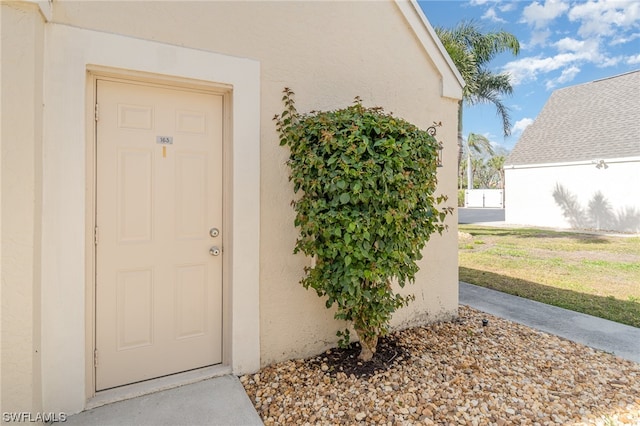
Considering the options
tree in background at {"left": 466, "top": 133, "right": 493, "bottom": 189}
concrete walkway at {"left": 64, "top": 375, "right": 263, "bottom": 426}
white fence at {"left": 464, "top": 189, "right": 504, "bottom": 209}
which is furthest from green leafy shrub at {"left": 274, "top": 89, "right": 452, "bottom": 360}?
tree in background at {"left": 466, "top": 133, "right": 493, "bottom": 189}

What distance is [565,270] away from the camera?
24.5ft

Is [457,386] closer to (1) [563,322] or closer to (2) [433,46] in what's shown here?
(1) [563,322]

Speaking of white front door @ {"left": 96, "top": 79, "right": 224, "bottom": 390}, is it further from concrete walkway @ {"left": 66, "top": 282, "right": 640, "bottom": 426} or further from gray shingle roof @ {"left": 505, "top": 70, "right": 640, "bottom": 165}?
gray shingle roof @ {"left": 505, "top": 70, "right": 640, "bottom": 165}

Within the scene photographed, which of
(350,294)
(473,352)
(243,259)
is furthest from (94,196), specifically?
(473,352)

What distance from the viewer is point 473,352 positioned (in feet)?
11.5

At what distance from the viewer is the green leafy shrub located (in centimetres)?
268

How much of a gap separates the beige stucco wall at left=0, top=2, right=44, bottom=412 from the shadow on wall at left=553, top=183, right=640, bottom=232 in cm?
1920

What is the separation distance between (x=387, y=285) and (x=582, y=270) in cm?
694

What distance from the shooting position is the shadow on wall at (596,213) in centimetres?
1429

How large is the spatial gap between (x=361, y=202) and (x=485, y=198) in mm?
36208

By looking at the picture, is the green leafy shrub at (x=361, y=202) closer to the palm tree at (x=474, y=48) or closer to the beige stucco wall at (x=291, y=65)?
the beige stucco wall at (x=291, y=65)

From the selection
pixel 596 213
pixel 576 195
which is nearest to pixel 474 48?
pixel 576 195

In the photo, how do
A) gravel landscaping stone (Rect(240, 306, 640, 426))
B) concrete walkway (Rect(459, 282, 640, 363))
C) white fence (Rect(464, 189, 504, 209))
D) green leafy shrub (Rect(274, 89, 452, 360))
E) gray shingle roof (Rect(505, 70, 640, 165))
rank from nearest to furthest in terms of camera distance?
gravel landscaping stone (Rect(240, 306, 640, 426))
green leafy shrub (Rect(274, 89, 452, 360))
concrete walkway (Rect(459, 282, 640, 363))
gray shingle roof (Rect(505, 70, 640, 165))
white fence (Rect(464, 189, 504, 209))

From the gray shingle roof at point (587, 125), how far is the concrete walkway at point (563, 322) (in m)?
13.7
